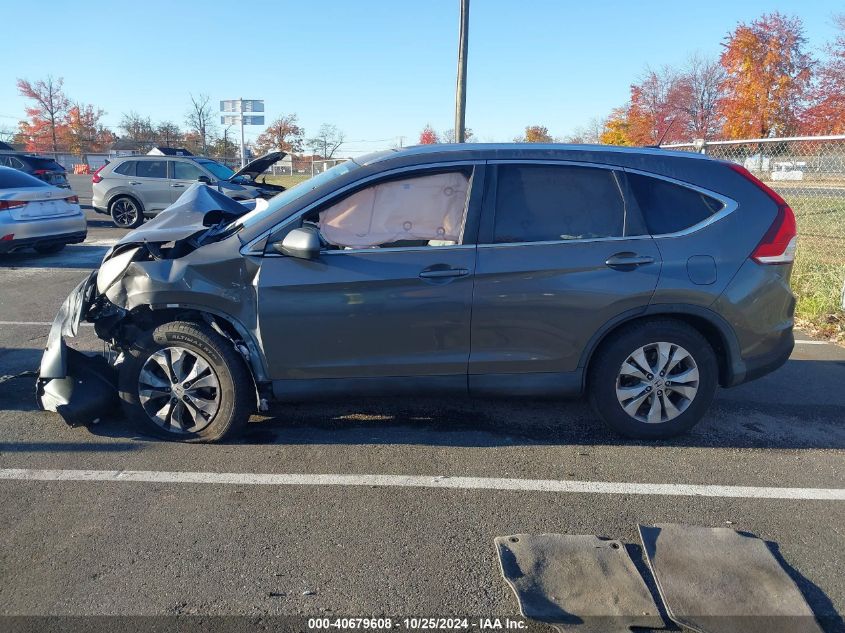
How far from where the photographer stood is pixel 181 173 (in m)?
15.4

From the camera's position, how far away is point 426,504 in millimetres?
3359

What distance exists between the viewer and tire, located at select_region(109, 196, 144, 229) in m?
15.5

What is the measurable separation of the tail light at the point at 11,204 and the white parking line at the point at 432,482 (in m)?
7.58

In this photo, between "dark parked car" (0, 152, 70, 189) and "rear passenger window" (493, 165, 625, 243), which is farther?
"dark parked car" (0, 152, 70, 189)

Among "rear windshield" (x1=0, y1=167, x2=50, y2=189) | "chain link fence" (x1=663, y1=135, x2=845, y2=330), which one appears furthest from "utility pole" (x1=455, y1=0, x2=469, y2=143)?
"rear windshield" (x1=0, y1=167, x2=50, y2=189)

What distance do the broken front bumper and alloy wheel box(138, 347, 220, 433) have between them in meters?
0.45

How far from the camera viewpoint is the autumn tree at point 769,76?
90.5ft

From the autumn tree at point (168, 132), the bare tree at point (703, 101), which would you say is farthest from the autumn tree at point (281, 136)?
the bare tree at point (703, 101)

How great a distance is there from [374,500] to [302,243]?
1.51 metres

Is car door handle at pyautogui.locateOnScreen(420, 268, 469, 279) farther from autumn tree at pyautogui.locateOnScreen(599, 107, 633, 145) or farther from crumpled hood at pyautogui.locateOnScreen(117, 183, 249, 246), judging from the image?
autumn tree at pyautogui.locateOnScreen(599, 107, 633, 145)

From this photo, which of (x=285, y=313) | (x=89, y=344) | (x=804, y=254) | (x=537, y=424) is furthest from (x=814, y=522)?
(x=804, y=254)

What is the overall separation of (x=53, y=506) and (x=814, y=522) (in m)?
3.93

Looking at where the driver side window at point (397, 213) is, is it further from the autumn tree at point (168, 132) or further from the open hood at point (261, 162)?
the autumn tree at point (168, 132)

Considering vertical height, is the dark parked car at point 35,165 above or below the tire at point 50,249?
above
